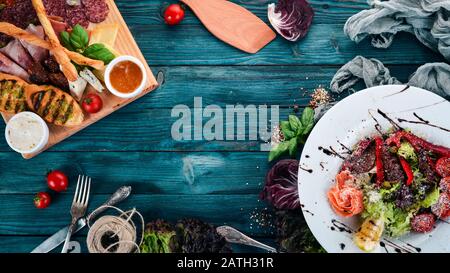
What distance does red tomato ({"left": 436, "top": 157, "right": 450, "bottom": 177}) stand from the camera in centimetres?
203

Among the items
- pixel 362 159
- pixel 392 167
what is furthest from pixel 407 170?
pixel 362 159

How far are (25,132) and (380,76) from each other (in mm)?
1426

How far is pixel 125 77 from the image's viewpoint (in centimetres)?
223

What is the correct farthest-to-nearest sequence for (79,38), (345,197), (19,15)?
1. (19,15)
2. (79,38)
3. (345,197)

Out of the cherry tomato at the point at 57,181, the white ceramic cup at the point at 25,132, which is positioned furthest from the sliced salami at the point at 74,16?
the cherry tomato at the point at 57,181

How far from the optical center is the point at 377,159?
2.09m

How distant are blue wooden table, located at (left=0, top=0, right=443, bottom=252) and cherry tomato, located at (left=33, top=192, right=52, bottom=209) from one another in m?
0.04

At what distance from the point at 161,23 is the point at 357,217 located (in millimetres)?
1123

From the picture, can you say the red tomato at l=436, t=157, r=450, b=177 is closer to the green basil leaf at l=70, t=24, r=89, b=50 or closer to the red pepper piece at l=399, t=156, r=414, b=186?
the red pepper piece at l=399, t=156, r=414, b=186

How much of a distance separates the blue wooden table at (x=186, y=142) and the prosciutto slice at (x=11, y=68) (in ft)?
0.92

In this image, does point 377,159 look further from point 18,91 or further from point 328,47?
point 18,91

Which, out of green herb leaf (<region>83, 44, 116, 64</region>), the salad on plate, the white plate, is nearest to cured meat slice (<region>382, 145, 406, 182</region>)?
the salad on plate

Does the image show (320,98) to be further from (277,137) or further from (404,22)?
(404,22)

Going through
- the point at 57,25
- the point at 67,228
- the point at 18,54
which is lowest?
the point at 67,228
